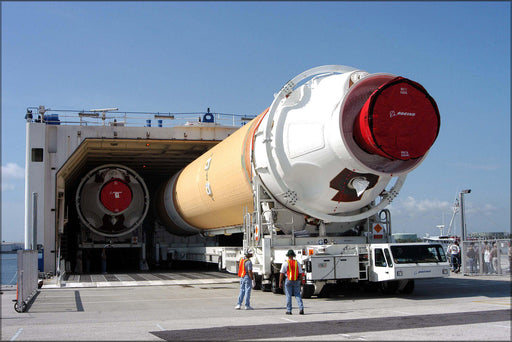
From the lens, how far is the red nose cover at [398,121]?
36.4 feet

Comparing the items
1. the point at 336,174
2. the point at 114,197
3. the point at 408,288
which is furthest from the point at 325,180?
the point at 114,197

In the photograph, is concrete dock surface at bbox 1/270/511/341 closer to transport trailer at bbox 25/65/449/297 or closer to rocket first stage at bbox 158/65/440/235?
transport trailer at bbox 25/65/449/297

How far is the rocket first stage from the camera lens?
11.2 metres

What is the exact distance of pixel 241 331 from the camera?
816cm

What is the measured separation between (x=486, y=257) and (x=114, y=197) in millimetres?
14870

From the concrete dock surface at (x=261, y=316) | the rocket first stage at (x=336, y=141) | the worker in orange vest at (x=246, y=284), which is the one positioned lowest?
the concrete dock surface at (x=261, y=316)

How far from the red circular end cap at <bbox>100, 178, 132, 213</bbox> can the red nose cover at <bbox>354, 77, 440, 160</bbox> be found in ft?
50.0

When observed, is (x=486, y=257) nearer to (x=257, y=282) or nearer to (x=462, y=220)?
(x=462, y=220)

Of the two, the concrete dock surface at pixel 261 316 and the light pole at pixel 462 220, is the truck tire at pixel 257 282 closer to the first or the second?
the concrete dock surface at pixel 261 316

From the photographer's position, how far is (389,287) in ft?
42.7

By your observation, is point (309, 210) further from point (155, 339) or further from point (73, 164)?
point (73, 164)

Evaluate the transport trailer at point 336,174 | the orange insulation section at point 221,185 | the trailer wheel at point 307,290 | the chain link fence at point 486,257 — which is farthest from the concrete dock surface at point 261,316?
the orange insulation section at point 221,185

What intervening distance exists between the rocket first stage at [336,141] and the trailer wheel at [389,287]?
162cm

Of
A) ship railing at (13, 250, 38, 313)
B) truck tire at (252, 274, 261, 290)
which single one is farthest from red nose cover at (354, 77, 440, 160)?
ship railing at (13, 250, 38, 313)
